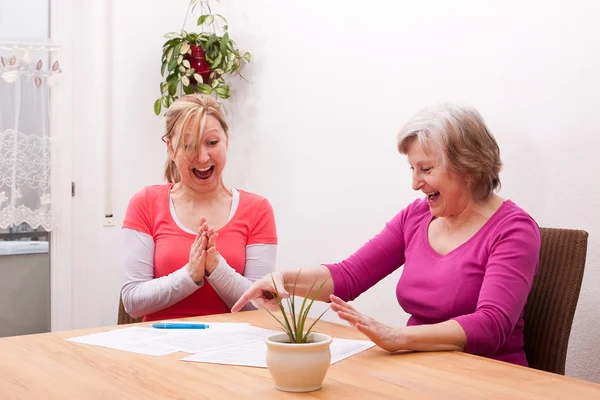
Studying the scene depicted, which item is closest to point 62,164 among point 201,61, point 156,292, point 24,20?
point 24,20

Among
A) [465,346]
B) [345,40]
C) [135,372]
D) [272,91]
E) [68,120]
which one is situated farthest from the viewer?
[68,120]

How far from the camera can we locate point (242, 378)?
133cm

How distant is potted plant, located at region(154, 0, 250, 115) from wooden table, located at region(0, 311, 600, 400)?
6.87ft

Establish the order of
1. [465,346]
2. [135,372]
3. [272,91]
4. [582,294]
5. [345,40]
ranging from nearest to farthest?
1. [135,372]
2. [465,346]
3. [582,294]
4. [345,40]
5. [272,91]

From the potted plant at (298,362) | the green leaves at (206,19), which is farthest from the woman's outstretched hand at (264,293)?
the green leaves at (206,19)

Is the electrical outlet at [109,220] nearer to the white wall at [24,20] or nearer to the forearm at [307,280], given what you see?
the white wall at [24,20]

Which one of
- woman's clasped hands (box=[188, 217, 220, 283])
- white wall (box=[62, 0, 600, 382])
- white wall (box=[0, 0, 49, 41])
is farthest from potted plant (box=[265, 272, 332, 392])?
white wall (box=[0, 0, 49, 41])

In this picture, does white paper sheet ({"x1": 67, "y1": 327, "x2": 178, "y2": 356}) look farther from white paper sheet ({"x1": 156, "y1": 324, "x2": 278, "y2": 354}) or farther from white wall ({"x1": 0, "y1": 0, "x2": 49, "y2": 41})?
white wall ({"x1": 0, "y1": 0, "x2": 49, "y2": 41})

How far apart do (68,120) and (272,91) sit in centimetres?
117

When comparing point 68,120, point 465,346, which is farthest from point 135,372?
point 68,120

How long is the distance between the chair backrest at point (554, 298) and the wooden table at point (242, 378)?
0.46 m

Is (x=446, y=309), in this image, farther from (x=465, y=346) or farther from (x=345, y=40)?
(x=345, y=40)

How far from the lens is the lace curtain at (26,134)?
3695 millimetres

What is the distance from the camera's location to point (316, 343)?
1.23 metres
